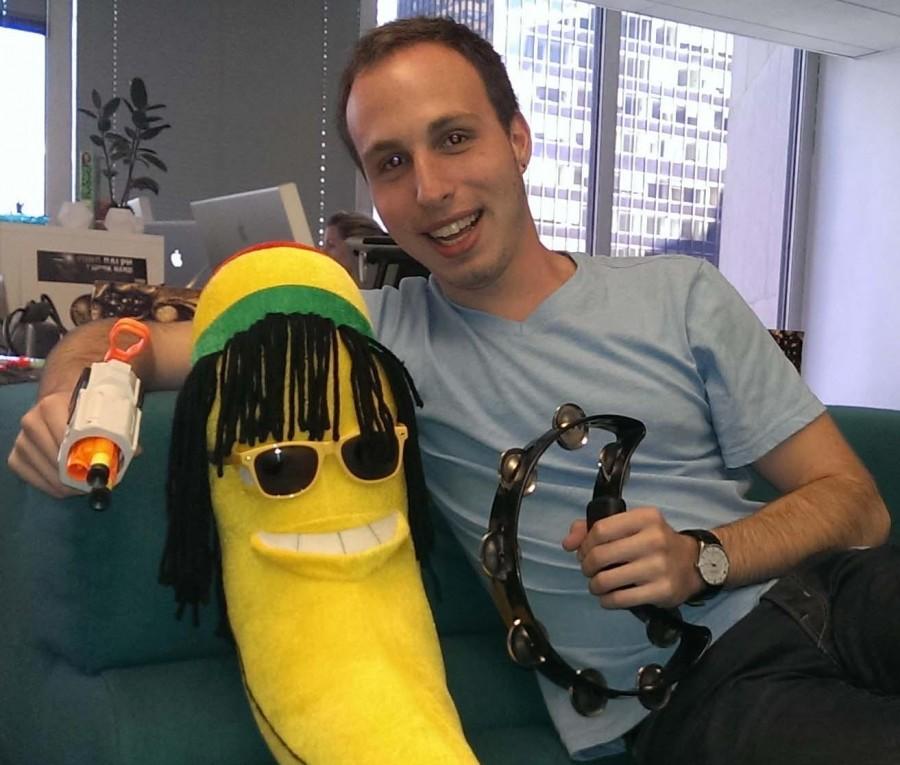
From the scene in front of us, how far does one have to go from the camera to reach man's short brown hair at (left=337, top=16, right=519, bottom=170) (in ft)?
4.00

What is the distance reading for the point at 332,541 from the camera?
0.85 m

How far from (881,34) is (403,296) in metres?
4.42

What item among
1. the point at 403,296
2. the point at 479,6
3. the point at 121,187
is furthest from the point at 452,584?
the point at 479,6

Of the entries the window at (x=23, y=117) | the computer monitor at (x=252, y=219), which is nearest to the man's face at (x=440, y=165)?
Answer: the computer monitor at (x=252, y=219)

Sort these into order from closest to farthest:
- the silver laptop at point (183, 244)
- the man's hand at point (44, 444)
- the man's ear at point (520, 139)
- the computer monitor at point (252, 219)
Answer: the man's hand at point (44, 444) → the man's ear at point (520, 139) → the computer monitor at point (252, 219) → the silver laptop at point (183, 244)

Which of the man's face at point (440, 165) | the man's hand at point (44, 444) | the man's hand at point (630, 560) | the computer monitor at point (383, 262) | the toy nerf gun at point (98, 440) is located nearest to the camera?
the toy nerf gun at point (98, 440)

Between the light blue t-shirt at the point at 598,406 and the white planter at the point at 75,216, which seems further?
the white planter at the point at 75,216

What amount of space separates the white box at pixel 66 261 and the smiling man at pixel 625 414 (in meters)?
0.96

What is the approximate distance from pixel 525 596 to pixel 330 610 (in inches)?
7.8

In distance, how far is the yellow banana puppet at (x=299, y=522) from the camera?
2.64 ft

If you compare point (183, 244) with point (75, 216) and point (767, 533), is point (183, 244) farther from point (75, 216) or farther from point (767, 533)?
point (767, 533)

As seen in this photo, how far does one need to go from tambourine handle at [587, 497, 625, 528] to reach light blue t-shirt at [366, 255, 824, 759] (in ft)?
0.46

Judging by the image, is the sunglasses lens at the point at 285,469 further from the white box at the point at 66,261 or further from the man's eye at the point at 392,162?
the white box at the point at 66,261

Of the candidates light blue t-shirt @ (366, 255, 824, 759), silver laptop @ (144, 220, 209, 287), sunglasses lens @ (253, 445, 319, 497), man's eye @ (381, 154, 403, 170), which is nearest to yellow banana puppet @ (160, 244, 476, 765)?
sunglasses lens @ (253, 445, 319, 497)
